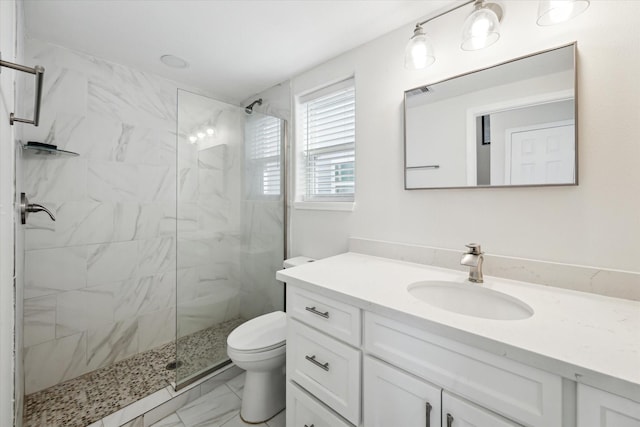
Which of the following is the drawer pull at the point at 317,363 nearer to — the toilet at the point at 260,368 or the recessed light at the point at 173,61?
the toilet at the point at 260,368

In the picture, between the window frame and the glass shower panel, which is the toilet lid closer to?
the glass shower panel

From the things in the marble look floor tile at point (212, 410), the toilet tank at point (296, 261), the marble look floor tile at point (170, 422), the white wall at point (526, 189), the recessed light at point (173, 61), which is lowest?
the marble look floor tile at point (170, 422)

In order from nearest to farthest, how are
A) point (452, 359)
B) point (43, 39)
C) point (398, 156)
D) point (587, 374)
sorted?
point (587, 374) → point (452, 359) → point (398, 156) → point (43, 39)

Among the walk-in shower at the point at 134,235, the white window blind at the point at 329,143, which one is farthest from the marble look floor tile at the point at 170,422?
the white window blind at the point at 329,143

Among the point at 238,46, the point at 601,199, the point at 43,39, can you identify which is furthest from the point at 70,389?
the point at 601,199

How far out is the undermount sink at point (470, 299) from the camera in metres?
1.01

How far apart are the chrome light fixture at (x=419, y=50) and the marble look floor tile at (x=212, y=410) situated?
2.21 metres

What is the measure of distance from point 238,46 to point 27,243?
6.02ft

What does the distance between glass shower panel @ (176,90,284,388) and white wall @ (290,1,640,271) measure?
2.73ft

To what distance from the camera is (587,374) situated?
56cm

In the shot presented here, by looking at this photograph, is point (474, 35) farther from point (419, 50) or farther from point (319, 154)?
point (319, 154)

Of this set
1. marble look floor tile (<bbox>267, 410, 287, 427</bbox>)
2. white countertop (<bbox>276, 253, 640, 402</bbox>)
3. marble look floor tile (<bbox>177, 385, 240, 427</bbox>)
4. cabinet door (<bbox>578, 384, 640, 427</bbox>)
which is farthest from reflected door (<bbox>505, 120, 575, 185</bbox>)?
marble look floor tile (<bbox>177, 385, 240, 427</bbox>)

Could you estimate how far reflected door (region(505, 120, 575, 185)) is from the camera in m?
1.04

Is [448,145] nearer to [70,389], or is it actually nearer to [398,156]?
[398,156]
